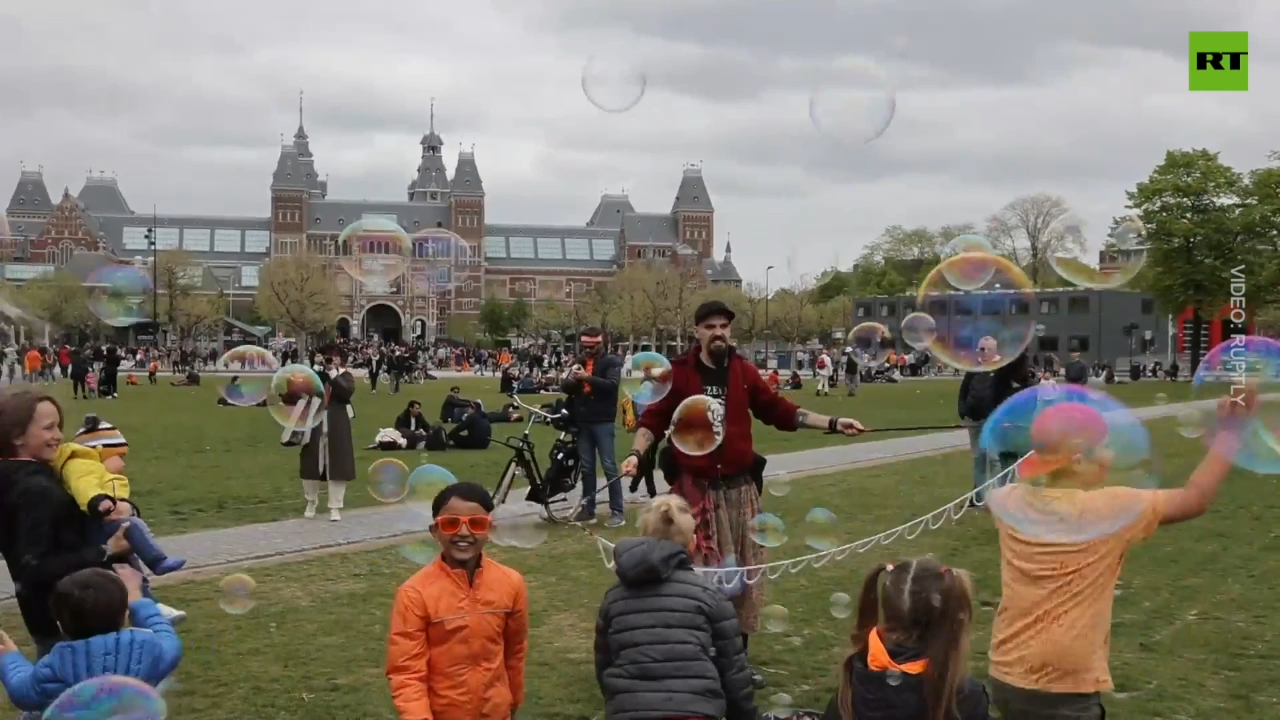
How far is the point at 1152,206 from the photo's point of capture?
4722 centimetres

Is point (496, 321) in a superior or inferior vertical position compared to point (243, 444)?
superior

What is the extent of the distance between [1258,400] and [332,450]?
8.76 meters

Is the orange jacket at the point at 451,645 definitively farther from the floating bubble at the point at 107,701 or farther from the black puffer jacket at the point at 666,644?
the floating bubble at the point at 107,701

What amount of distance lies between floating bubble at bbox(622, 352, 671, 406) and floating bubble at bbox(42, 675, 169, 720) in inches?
121

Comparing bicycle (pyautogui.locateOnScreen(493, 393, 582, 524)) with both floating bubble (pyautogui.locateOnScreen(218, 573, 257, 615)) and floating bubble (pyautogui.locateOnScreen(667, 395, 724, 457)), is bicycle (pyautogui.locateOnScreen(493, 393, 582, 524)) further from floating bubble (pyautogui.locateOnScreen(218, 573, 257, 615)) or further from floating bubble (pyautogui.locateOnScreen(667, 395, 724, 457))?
floating bubble (pyautogui.locateOnScreen(667, 395, 724, 457))

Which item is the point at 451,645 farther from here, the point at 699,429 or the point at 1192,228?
the point at 1192,228

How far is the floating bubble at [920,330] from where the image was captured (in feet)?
32.5

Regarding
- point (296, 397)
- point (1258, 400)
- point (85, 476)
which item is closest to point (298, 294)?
point (296, 397)

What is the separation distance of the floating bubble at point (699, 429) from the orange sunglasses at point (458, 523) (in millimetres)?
1877

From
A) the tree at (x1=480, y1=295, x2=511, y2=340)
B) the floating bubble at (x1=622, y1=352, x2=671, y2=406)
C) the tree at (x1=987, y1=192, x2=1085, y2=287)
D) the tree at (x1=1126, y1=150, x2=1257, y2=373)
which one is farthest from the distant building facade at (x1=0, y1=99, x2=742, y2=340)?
the floating bubble at (x1=622, y1=352, x2=671, y2=406)

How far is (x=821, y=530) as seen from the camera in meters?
8.77

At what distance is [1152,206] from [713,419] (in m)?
46.5

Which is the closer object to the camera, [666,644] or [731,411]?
[666,644]

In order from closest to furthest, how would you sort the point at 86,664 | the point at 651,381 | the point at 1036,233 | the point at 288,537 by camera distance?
the point at 86,664
the point at 651,381
the point at 288,537
the point at 1036,233
